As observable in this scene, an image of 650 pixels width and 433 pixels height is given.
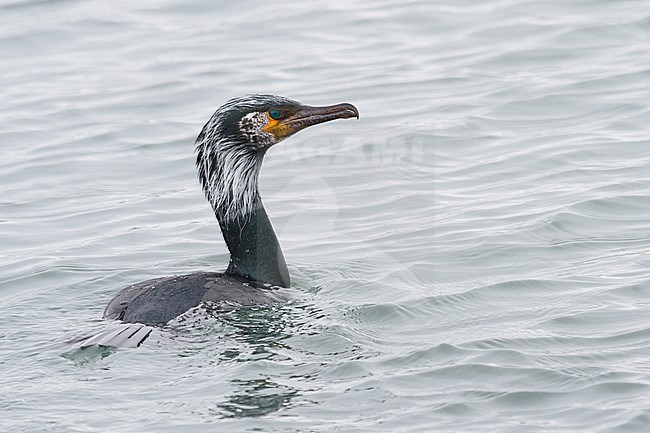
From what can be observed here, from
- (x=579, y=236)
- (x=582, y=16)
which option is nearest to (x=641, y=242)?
(x=579, y=236)

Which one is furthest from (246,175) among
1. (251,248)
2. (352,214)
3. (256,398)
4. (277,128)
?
(256,398)

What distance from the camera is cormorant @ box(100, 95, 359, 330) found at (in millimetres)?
9055

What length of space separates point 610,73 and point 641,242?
4881mm

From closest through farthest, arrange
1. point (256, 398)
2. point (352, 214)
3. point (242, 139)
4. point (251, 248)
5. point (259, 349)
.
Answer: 1. point (256, 398)
2. point (259, 349)
3. point (242, 139)
4. point (251, 248)
5. point (352, 214)

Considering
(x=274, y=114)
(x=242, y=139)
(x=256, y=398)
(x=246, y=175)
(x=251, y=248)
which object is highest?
(x=274, y=114)

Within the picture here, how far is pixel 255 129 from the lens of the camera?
913 cm

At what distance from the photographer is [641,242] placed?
991cm

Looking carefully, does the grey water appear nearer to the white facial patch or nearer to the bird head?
the bird head

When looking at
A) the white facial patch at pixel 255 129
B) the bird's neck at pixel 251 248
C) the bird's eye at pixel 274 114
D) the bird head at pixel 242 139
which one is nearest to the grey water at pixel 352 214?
the bird's neck at pixel 251 248

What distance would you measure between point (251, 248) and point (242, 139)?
0.77 meters

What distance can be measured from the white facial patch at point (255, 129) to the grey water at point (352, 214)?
1.10 meters

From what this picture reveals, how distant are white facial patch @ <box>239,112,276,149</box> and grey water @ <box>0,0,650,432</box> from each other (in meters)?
1.10

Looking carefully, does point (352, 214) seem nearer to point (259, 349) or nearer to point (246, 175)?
point (246, 175)

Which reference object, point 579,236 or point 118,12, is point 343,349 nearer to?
point 579,236
